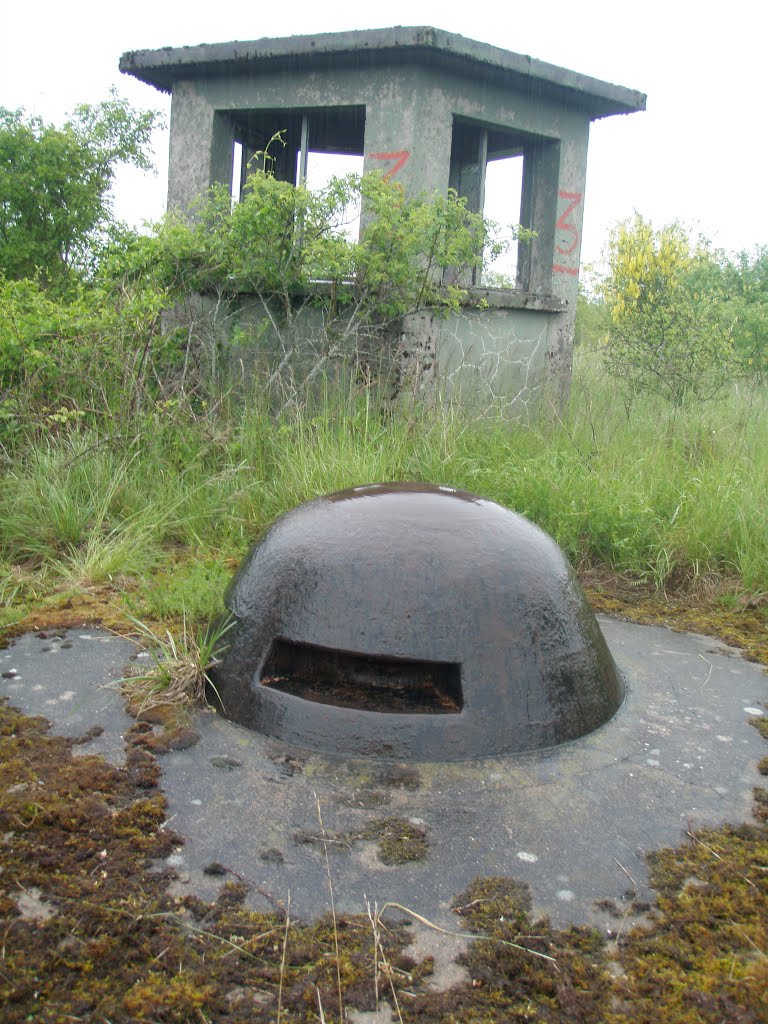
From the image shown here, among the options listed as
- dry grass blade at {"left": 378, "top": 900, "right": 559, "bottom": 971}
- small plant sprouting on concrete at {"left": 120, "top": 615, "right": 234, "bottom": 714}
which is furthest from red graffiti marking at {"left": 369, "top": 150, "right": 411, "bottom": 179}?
dry grass blade at {"left": 378, "top": 900, "right": 559, "bottom": 971}

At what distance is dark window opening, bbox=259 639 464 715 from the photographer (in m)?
3.12

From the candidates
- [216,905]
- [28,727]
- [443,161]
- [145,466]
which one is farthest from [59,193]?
[216,905]

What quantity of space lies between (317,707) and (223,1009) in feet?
4.16

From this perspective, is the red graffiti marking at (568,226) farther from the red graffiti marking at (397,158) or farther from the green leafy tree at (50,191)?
the green leafy tree at (50,191)

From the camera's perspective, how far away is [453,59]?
8109mm

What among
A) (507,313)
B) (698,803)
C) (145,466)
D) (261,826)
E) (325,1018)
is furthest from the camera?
(507,313)

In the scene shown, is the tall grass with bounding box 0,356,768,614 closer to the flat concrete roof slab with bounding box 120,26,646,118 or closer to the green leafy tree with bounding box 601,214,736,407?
the green leafy tree with bounding box 601,214,736,407

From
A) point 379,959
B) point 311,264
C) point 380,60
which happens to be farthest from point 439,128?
point 379,959

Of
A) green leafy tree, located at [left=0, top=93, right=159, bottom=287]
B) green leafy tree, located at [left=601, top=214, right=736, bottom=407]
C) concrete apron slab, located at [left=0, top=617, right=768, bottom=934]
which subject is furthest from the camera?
green leafy tree, located at [left=0, top=93, right=159, bottom=287]

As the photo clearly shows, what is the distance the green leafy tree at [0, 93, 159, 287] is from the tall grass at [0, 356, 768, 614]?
12531 millimetres

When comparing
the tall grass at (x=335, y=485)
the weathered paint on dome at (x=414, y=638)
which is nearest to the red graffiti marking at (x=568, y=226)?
the tall grass at (x=335, y=485)

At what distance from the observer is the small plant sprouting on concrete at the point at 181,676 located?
332cm

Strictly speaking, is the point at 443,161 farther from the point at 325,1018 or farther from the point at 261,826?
the point at 325,1018

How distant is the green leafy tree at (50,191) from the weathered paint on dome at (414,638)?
612 inches
